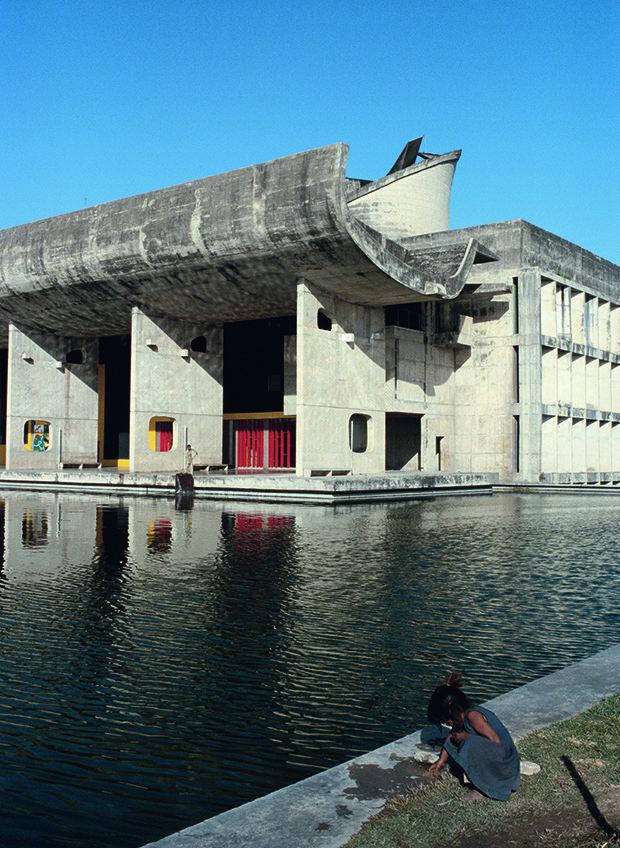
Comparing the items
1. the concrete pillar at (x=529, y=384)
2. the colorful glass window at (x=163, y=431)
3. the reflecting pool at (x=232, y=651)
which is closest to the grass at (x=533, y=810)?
the reflecting pool at (x=232, y=651)

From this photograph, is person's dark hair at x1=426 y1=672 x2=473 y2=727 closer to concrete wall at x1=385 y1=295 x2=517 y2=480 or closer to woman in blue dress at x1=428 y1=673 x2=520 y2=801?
woman in blue dress at x1=428 y1=673 x2=520 y2=801

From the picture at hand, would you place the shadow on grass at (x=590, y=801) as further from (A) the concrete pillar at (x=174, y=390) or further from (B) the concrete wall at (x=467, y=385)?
(B) the concrete wall at (x=467, y=385)

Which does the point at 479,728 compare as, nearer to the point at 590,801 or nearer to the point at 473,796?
the point at 473,796

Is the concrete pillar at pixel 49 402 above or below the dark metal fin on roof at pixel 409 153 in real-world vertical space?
below

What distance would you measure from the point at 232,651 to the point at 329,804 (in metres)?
3.35

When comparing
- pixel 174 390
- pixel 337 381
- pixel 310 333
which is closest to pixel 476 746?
pixel 310 333

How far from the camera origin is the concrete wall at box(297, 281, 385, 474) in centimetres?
2591

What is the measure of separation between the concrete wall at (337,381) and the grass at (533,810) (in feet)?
72.4

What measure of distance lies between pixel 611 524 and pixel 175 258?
52.6ft

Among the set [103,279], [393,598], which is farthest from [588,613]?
[103,279]

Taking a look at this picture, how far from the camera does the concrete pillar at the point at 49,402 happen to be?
117ft

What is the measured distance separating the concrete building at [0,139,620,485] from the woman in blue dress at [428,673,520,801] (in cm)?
1945

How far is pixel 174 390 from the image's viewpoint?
3175cm

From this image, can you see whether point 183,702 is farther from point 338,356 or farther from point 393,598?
point 338,356
